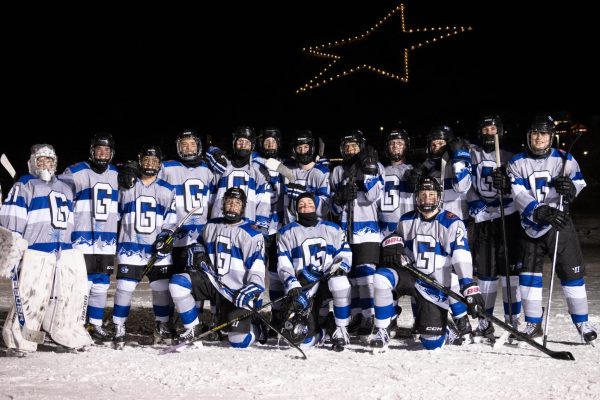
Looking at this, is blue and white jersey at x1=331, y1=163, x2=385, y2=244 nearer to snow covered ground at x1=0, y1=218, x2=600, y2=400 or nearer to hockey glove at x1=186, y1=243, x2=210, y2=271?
snow covered ground at x1=0, y1=218, x2=600, y2=400

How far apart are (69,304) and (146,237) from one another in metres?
0.87

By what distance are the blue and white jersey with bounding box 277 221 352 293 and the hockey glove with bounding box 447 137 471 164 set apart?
3.96 ft

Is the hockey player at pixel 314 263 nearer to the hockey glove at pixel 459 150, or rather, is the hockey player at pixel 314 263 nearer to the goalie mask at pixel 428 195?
the goalie mask at pixel 428 195

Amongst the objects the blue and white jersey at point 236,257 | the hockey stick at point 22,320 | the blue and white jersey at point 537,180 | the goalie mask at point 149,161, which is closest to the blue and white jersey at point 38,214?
the hockey stick at point 22,320

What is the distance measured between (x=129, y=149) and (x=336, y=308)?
57.3 feet

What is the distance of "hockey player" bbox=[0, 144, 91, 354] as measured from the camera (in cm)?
551

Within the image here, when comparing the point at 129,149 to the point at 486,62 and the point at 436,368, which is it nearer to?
the point at 486,62

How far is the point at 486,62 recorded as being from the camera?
23.0m

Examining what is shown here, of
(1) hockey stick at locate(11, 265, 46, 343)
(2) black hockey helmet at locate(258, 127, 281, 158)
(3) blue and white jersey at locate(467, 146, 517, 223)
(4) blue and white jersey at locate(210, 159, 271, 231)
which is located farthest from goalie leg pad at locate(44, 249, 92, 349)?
(3) blue and white jersey at locate(467, 146, 517, 223)

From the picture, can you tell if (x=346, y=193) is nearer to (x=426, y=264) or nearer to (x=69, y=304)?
(x=426, y=264)

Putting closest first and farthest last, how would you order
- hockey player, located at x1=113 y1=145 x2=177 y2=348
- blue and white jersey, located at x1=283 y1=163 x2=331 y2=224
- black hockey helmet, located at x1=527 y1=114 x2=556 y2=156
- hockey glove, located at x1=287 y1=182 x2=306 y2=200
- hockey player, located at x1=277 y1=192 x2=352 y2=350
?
hockey player, located at x1=277 y1=192 x2=352 y2=350 → black hockey helmet, located at x1=527 y1=114 x2=556 y2=156 → hockey player, located at x1=113 y1=145 x2=177 y2=348 → hockey glove, located at x1=287 y1=182 x2=306 y2=200 → blue and white jersey, located at x1=283 y1=163 x2=331 y2=224

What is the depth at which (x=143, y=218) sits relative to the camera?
6.22m

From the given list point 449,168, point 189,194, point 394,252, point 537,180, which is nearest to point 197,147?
point 189,194

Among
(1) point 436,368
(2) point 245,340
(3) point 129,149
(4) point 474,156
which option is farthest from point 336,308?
(3) point 129,149
